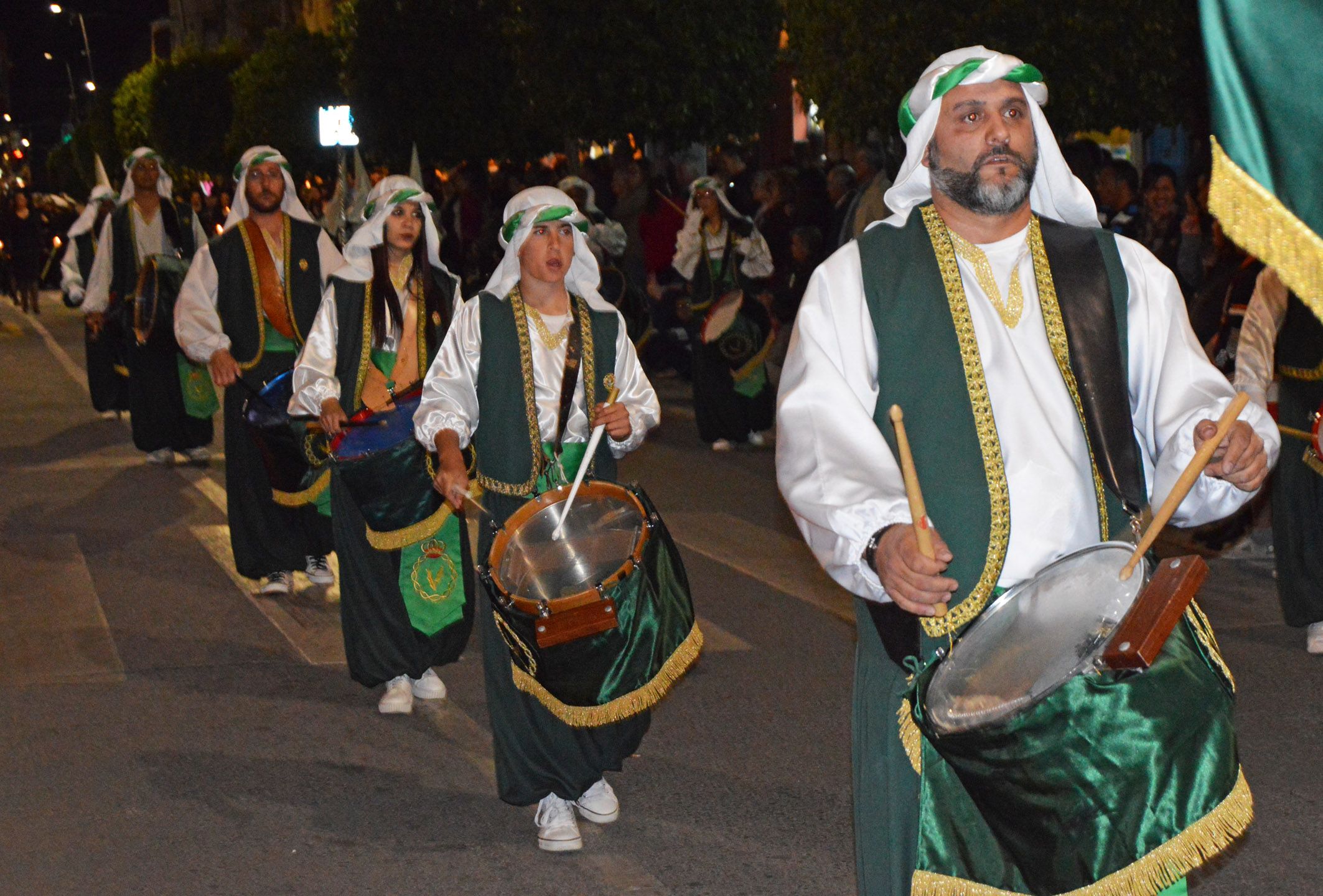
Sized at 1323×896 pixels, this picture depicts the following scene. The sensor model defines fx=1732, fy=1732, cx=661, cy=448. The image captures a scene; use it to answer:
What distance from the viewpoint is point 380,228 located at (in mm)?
6594

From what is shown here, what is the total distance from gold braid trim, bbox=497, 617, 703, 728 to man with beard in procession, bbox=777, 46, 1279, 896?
A: 1489mm

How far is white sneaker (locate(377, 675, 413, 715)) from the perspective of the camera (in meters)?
6.48

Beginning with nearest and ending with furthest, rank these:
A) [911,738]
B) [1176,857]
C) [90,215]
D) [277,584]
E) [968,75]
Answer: [1176,857] < [911,738] < [968,75] < [277,584] < [90,215]

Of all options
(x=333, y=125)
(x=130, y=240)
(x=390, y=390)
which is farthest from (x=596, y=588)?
(x=333, y=125)

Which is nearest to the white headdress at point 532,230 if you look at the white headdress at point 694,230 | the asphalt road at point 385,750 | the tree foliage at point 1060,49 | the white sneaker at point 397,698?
the asphalt road at point 385,750

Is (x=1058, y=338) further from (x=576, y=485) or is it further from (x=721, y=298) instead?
(x=721, y=298)

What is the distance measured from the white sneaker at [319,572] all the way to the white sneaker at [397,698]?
2180 millimetres

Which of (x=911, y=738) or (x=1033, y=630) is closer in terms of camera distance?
(x=1033, y=630)

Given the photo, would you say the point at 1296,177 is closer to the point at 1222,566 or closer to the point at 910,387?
the point at 910,387

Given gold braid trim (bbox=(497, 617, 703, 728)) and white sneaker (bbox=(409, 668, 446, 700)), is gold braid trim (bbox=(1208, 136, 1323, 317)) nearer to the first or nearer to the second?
gold braid trim (bbox=(497, 617, 703, 728))

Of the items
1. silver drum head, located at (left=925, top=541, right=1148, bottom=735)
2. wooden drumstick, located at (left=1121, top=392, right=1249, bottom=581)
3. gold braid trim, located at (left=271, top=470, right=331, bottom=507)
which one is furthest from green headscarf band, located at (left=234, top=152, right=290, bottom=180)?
wooden drumstick, located at (left=1121, top=392, right=1249, bottom=581)

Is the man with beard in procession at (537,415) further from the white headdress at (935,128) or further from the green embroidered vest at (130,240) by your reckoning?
the green embroidered vest at (130,240)

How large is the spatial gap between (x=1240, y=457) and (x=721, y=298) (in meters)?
9.80

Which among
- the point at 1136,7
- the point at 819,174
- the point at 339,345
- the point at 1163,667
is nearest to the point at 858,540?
the point at 1163,667
